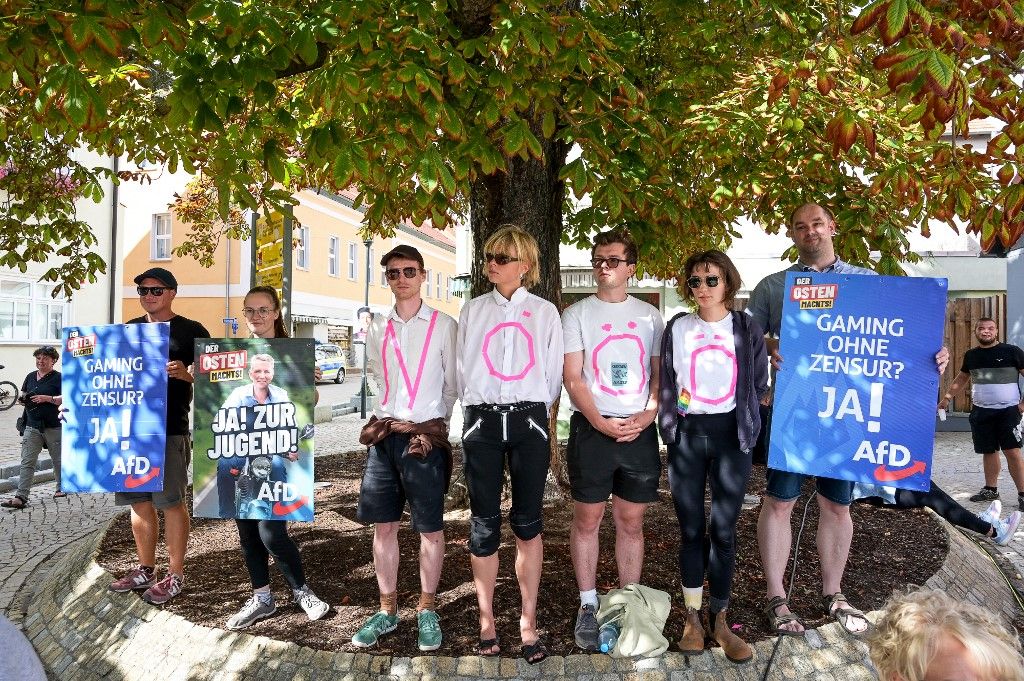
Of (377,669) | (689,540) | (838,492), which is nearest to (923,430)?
(838,492)

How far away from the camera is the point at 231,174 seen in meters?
3.60

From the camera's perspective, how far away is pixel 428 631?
3479 millimetres

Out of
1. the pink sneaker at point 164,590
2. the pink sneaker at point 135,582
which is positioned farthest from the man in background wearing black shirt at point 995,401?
the pink sneaker at point 135,582

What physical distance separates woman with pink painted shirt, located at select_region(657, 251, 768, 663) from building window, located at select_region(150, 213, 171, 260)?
2905cm

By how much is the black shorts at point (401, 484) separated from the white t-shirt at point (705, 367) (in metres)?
1.29

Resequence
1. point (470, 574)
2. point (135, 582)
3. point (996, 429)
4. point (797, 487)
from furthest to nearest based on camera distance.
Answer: point (996, 429) < point (470, 574) < point (135, 582) < point (797, 487)

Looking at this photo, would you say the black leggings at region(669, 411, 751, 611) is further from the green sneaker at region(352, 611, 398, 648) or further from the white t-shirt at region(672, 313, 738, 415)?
the green sneaker at region(352, 611, 398, 648)

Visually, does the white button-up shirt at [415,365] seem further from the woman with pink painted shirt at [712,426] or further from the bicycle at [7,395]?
the bicycle at [7,395]

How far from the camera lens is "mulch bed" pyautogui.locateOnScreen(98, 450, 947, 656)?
146 inches

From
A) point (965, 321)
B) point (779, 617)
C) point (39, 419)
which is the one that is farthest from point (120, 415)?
point (965, 321)

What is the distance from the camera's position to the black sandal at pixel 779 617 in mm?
3545

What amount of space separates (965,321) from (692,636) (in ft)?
42.1

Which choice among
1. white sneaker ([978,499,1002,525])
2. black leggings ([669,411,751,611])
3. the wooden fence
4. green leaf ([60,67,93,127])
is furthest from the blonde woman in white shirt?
the wooden fence

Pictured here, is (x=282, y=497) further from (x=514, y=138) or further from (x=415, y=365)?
(x=514, y=138)
